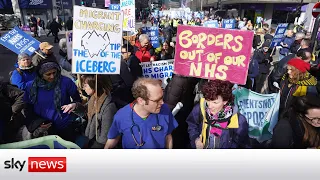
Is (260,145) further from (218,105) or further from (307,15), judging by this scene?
(307,15)

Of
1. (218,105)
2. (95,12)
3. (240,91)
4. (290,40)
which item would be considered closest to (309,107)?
(218,105)

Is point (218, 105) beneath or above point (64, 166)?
above

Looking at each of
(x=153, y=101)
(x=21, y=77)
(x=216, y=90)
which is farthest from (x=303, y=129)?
(x=21, y=77)

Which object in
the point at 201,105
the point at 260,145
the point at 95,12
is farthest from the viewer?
the point at 260,145

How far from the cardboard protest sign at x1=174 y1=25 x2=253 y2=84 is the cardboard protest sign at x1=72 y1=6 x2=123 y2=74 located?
721 millimetres

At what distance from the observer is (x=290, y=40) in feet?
27.8

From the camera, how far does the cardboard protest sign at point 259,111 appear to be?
11.9 feet

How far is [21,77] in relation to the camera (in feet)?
13.4

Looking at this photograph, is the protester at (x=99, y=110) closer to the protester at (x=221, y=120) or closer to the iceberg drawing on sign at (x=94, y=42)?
the iceberg drawing on sign at (x=94, y=42)

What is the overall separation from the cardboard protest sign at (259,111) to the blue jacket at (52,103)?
7.22 ft

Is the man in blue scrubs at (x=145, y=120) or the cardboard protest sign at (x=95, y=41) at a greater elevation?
the cardboard protest sign at (x=95, y=41)

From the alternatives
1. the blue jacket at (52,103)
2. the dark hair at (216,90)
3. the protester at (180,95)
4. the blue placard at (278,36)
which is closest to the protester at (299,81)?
the protester at (180,95)

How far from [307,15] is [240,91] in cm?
2829

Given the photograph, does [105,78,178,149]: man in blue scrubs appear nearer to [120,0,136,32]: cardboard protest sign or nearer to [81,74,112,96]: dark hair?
[81,74,112,96]: dark hair
